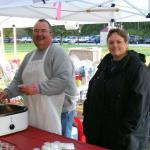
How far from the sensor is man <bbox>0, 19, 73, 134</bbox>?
203 centimetres

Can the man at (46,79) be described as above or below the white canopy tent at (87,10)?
below

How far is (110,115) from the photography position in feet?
6.52

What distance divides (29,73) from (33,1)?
49 centimetres

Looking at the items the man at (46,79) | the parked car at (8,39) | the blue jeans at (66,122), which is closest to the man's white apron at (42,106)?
the man at (46,79)

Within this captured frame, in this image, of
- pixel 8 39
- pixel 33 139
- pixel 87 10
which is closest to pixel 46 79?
pixel 33 139

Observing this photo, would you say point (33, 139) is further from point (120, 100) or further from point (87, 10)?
point (87, 10)

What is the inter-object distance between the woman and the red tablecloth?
0.33 meters

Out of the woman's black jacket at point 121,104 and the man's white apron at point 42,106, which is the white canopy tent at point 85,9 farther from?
the woman's black jacket at point 121,104

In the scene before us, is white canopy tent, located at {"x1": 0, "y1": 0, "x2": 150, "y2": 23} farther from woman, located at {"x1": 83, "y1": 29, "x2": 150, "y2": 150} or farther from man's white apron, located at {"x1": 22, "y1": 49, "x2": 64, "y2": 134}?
woman, located at {"x1": 83, "y1": 29, "x2": 150, "y2": 150}

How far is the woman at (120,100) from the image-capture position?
1897mm

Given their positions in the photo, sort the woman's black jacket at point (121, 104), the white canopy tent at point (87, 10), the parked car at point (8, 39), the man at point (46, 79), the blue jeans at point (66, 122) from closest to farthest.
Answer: the woman's black jacket at point (121, 104), the man at point (46, 79), the blue jeans at point (66, 122), the white canopy tent at point (87, 10), the parked car at point (8, 39)

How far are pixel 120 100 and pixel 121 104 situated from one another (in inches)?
1.0

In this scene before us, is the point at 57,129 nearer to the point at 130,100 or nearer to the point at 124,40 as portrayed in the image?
the point at 130,100

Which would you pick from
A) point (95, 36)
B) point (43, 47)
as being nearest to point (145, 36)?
point (95, 36)
